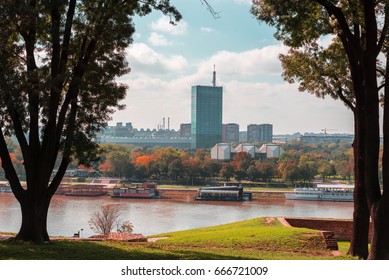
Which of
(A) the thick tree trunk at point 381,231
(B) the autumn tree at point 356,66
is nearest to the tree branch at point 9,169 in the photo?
(B) the autumn tree at point 356,66

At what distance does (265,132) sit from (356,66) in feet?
422

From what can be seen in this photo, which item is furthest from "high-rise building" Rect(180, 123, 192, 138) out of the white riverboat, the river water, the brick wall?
the brick wall

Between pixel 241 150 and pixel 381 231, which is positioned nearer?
pixel 381 231

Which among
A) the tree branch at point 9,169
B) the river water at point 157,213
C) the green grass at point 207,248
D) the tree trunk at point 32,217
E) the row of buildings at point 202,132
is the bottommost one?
the river water at point 157,213

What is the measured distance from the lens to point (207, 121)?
3954 inches

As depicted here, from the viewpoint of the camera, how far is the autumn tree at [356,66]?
6367 mm

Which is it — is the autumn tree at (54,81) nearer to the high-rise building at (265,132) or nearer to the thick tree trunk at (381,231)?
the thick tree trunk at (381,231)

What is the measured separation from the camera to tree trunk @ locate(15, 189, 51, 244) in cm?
805

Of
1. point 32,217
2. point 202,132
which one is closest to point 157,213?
point 32,217

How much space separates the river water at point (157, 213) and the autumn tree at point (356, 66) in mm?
12759

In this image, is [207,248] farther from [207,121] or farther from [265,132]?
[265,132]

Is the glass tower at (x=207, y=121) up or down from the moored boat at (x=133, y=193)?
up

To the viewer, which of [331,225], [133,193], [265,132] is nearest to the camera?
[331,225]

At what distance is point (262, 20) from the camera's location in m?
7.64
